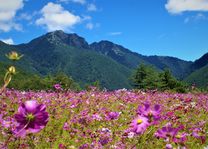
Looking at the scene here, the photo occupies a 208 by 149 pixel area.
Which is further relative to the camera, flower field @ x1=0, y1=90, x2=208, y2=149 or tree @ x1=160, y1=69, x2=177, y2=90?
tree @ x1=160, y1=69, x2=177, y2=90

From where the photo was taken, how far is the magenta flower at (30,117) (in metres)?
1.57

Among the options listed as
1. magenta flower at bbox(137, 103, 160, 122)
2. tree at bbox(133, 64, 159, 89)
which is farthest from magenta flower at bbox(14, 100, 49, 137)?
tree at bbox(133, 64, 159, 89)

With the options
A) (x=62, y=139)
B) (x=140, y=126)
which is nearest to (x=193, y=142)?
(x=62, y=139)

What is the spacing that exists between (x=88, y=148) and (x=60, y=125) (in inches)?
106

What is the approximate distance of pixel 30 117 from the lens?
158cm

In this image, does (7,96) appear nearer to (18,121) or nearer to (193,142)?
(193,142)

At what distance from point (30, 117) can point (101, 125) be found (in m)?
5.81

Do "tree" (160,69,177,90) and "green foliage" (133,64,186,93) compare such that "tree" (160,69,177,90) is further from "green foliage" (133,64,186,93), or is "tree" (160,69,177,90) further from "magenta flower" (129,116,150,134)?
"magenta flower" (129,116,150,134)

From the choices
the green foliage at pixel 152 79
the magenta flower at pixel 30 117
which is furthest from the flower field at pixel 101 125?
the green foliage at pixel 152 79

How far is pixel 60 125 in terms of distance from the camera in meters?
7.33

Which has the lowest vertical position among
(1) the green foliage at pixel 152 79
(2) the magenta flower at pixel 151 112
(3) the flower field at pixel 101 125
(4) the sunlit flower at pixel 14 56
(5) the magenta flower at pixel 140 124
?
(3) the flower field at pixel 101 125

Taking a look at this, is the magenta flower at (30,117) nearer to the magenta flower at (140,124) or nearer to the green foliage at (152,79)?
the magenta flower at (140,124)

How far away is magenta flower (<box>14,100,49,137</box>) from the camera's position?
157 cm

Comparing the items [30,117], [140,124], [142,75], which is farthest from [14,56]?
[142,75]
